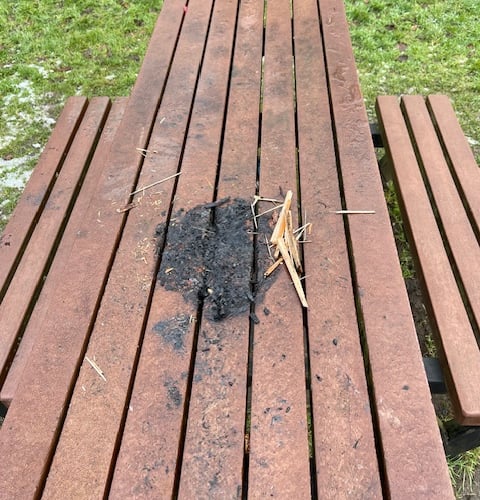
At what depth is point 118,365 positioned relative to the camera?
1371 millimetres

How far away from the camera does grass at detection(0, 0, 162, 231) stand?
12.0 ft

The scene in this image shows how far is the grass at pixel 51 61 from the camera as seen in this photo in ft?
12.0

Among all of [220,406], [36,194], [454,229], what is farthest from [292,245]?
[36,194]

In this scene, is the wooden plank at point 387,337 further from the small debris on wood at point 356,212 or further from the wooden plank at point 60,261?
the wooden plank at point 60,261

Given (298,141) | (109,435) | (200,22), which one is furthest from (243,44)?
(109,435)

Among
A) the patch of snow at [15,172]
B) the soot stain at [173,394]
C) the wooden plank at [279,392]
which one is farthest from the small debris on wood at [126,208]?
the patch of snow at [15,172]

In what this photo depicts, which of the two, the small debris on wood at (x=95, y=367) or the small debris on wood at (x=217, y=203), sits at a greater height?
the small debris on wood at (x=217, y=203)

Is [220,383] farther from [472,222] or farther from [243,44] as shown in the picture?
[243,44]

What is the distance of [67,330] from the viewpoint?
1470 mm

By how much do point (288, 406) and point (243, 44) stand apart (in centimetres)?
201

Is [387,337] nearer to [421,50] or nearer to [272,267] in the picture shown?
[272,267]

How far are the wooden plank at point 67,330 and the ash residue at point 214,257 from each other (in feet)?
0.72

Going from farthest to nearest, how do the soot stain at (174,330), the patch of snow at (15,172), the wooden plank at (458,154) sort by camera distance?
1. the patch of snow at (15,172)
2. the wooden plank at (458,154)
3. the soot stain at (174,330)

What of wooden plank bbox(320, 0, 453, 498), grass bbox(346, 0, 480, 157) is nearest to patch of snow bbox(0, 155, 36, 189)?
wooden plank bbox(320, 0, 453, 498)
